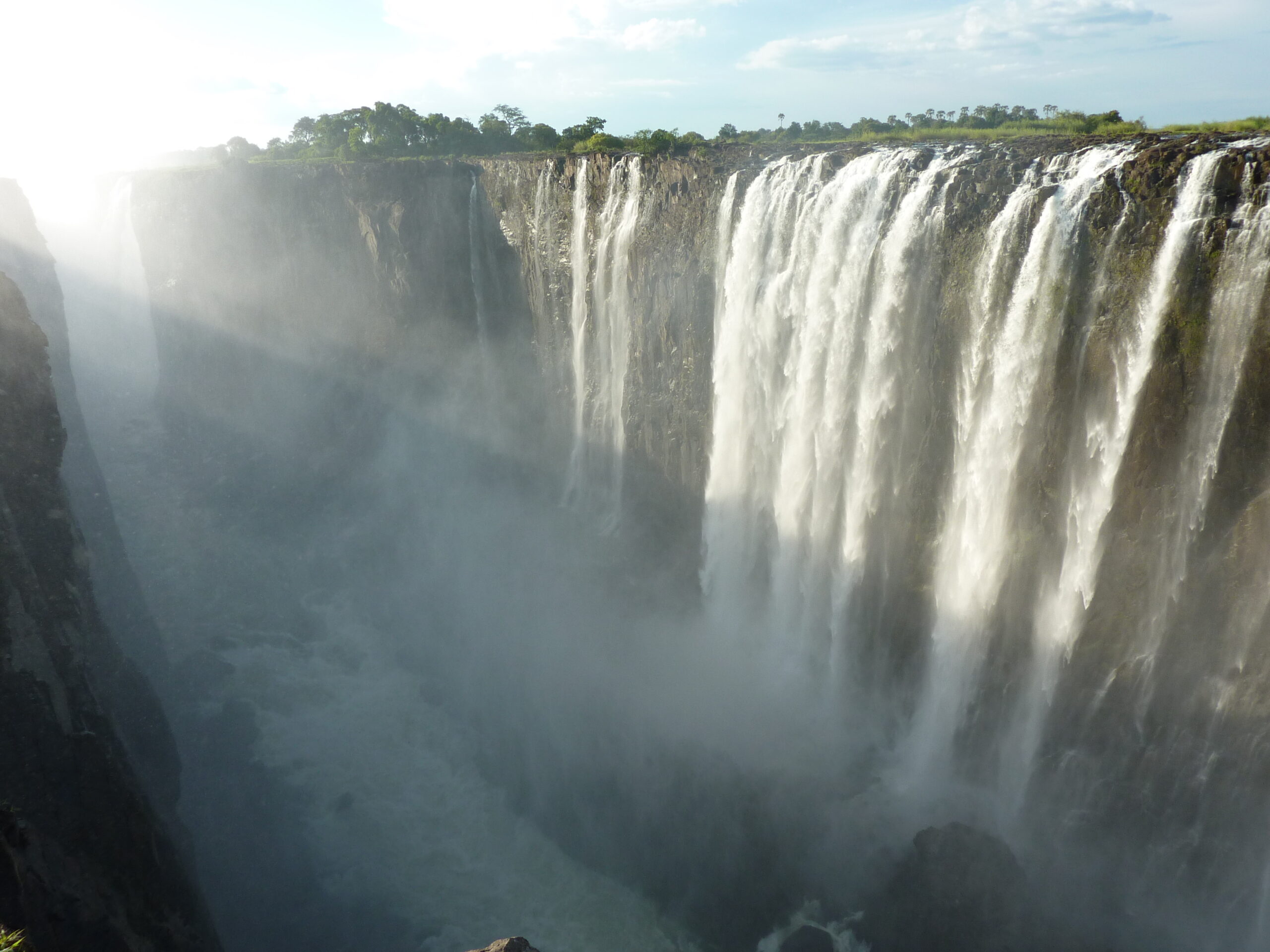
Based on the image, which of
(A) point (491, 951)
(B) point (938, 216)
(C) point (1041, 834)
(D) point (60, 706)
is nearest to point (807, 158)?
(B) point (938, 216)

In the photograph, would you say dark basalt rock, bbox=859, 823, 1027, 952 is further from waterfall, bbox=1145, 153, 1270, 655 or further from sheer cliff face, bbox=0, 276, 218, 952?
sheer cliff face, bbox=0, 276, 218, 952

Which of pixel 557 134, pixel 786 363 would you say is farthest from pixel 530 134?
pixel 786 363

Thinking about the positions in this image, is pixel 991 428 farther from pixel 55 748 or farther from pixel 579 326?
pixel 55 748

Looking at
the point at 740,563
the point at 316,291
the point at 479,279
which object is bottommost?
the point at 740,563

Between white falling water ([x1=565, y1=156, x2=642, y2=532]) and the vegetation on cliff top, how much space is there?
1562 millimetres

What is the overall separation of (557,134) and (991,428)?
84.1 feet

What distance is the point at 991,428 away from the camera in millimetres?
12789

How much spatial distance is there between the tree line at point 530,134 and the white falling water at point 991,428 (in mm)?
4201

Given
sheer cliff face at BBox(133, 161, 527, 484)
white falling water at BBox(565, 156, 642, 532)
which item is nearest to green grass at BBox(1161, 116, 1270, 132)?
white falling water at BBox(565, 156, 642, 532)

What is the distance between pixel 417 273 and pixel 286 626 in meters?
12.9

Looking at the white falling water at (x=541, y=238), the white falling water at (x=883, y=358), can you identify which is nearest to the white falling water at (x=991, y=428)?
the white falling water at (x=883, y=358)

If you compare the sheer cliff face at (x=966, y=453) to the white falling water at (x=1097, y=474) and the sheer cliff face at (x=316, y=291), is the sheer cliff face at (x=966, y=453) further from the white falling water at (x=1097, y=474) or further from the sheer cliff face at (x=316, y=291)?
the sheer cliff face at (x=316, y=291)

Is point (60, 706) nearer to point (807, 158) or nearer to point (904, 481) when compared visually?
point (904, 481)

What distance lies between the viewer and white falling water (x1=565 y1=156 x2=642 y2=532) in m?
20.5
